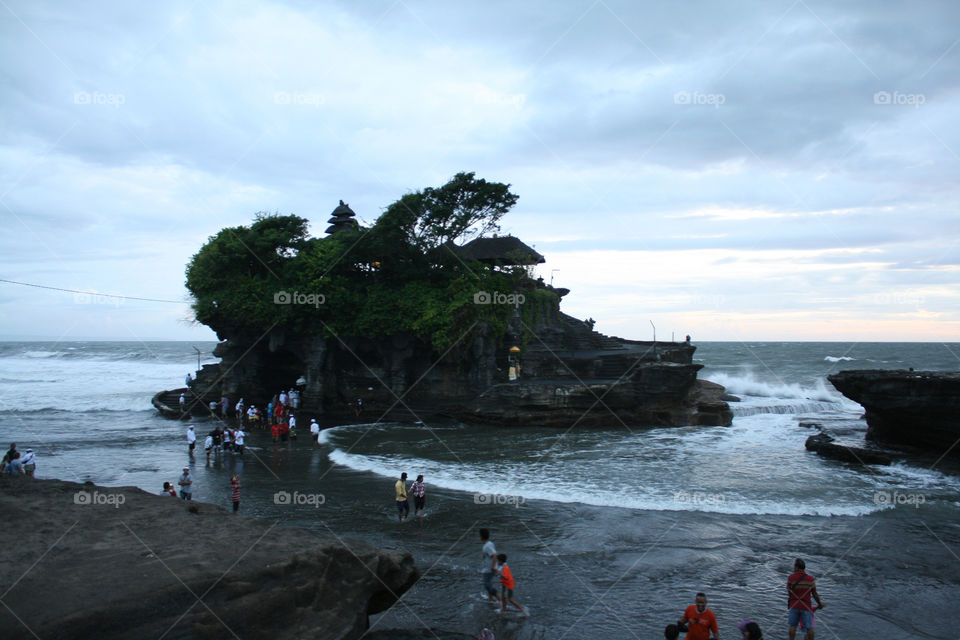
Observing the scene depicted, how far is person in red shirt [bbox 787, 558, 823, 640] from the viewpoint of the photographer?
28.6 ft

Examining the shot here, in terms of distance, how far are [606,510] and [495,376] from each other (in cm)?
1678

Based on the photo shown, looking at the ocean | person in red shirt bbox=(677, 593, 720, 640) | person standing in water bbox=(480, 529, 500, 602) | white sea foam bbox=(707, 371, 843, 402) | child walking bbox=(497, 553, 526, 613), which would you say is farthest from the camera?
white sea foam bbox=(707, 371, 843, 402)

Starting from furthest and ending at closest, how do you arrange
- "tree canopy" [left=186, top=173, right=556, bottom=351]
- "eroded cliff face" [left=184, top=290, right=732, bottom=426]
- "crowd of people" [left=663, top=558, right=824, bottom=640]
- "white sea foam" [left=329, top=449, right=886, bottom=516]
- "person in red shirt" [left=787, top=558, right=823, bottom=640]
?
"tree canopy" [left=186, top=173, right=556, bottom=351]
"eroded cliff face" [left=184, top=290, right=732, bottom=426]
"white sea foam" [left=329, top=449, right=886, bottom=516]
"person in red shirt" [left=787, top=558, right=823, bottom=640]
"crowd of people" [left=663, top=558, right=824, bottom=640]

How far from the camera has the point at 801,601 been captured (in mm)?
8773

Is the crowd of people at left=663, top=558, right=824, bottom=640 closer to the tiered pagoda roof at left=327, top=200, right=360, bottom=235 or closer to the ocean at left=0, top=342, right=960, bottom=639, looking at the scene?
the ocean at left=0, top=342, right=960, bottom=639

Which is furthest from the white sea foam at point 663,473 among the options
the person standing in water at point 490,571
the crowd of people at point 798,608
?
the crowd of people at point 798,608

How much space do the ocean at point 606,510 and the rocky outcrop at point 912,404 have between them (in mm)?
1075

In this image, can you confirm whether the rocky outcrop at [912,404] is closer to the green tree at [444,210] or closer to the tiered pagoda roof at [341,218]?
the green tree at [444,210]

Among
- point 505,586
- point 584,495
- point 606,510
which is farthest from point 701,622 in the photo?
point 584,495

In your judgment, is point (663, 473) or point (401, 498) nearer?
point (401, 498)

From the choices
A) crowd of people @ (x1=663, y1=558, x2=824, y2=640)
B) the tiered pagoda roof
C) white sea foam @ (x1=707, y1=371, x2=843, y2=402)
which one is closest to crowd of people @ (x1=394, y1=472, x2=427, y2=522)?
crowd of people @ (x1=663, y1=558, x2=824, y2=640)

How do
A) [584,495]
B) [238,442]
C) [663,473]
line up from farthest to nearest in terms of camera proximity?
1. [238,442]
2. [663,473]
3. [584,495]

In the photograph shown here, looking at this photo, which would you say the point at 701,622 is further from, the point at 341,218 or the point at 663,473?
the point at 341,218

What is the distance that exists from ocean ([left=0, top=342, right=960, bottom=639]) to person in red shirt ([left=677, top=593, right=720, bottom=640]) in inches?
72.8
